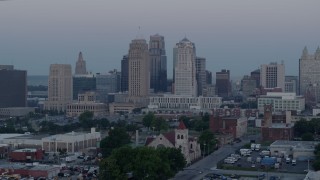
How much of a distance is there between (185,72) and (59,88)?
3.77 m

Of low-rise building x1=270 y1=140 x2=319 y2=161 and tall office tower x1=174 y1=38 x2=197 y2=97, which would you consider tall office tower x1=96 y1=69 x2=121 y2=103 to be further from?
low-rise building x1=270 y1=140 x2=319 y2=161

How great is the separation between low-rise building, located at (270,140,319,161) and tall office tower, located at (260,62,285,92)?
14891mm

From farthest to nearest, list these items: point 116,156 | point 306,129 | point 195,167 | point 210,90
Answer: point 210,90
point 306,129
point 195,167
point 116,156

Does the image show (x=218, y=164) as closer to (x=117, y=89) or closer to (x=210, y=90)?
(x=210, y=90)

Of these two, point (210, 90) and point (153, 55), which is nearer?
point (210, 90)

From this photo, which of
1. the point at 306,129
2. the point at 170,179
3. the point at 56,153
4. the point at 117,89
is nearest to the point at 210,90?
the point at 117,89

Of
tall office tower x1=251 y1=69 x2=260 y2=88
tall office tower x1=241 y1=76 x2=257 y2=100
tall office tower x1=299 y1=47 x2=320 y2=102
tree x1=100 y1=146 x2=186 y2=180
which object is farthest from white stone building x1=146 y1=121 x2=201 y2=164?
tall office tower x1=299 y1=47 x2=320 y2=102

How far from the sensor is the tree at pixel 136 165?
5.87 meters

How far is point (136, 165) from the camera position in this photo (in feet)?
19.5

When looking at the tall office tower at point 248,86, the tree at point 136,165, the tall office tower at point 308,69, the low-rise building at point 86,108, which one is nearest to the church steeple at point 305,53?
the tall office tower at point 308,69

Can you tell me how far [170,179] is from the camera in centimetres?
655

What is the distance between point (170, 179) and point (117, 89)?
1926 centimetres

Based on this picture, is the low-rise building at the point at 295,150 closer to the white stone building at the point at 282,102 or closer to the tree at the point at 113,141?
the tree at the point at 113,141

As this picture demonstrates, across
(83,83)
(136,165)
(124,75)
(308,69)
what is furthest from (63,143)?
(308,69)
